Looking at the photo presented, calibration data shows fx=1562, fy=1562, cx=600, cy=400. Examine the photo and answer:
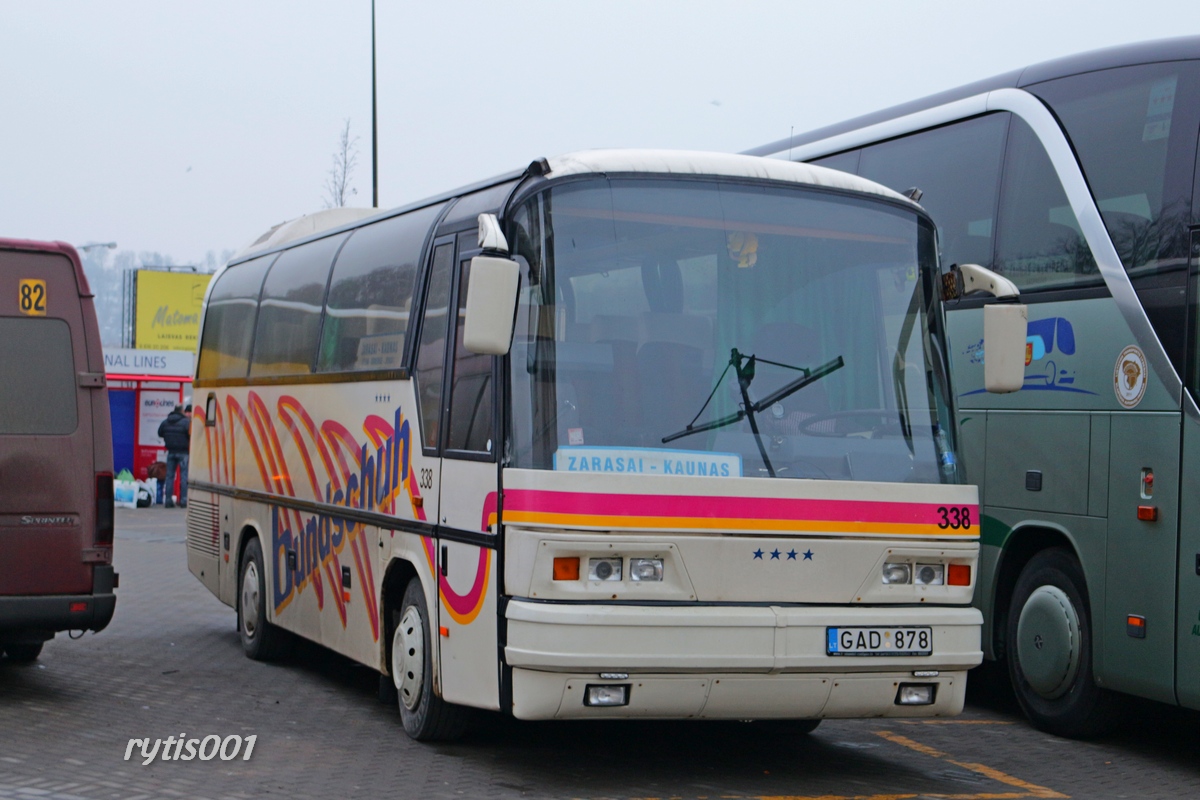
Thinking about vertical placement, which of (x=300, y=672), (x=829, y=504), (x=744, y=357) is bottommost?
(x=300, y=672)

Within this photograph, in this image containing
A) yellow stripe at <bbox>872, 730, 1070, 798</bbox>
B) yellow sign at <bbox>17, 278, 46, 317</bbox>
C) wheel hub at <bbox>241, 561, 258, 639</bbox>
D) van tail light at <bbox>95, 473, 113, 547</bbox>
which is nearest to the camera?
yellow stripe at <bbox>872, 730, 1070, 798</bbox>

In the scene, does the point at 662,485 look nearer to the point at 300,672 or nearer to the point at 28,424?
the point at 28,424

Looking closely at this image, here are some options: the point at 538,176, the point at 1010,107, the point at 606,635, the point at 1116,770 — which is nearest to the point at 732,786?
the point at 606,635

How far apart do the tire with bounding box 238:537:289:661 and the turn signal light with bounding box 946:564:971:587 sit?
613 centimetres

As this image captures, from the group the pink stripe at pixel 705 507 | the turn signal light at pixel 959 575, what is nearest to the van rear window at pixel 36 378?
the pink stripe at pixel 705 507

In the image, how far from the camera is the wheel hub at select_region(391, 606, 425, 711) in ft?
28.2

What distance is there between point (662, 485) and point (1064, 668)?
12.1 feet

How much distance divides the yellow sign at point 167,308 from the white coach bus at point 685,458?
4844cm

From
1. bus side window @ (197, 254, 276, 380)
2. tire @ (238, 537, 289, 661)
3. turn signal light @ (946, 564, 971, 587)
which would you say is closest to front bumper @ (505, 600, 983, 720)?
turn signal light @ (946, 564, 971, 587)

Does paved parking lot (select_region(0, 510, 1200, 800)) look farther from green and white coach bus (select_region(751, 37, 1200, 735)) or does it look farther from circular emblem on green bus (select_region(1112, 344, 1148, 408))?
circular emblem on green bus (select_region(1112, 344, 1148, 408))

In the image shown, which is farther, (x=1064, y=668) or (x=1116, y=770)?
(x=1064, y=668)

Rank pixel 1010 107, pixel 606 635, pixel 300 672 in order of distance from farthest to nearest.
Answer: pixel 300 672, pixel 1010 107, pixel 606 635

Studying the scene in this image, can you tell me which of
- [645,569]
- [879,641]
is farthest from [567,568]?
[879,641]

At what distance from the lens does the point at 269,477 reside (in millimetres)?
12133
